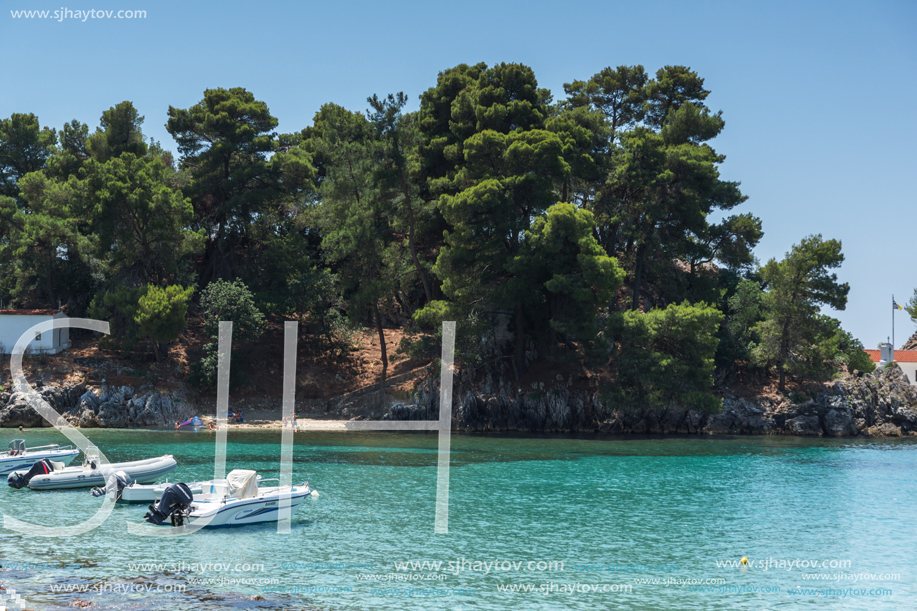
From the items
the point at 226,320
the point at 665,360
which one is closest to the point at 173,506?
the point at 226,320

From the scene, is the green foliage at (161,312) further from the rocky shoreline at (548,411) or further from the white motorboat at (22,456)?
the white motorboat at (22,456)

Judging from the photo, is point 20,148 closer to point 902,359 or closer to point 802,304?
point 802,304

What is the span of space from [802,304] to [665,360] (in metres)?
12.2

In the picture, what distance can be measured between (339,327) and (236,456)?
19.1m

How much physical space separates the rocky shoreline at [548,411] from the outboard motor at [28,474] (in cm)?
1785

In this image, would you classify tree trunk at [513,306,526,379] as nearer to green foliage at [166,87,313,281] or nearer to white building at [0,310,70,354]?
green foliage at [166,87,313,281]

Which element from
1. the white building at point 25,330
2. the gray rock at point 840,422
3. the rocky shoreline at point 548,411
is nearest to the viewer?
the rocky shoreline at point 548,411

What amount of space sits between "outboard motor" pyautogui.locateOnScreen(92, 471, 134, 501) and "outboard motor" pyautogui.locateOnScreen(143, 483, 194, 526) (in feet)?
12.8

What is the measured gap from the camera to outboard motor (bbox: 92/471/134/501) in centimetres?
2241

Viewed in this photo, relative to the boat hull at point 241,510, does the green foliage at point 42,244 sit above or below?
above

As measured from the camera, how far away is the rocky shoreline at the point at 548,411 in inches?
1663

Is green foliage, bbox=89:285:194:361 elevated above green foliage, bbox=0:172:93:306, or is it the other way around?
green foliage, bbox=0:172:93:306

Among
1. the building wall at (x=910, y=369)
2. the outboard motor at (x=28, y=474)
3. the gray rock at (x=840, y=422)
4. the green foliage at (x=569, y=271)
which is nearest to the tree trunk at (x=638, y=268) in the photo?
the green foliage at (x=569, y=271)

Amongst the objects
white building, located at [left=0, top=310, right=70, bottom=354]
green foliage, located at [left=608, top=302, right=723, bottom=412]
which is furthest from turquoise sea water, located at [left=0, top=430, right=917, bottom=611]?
white building, located at [left=0, top=310, right=70, bottom=354]
